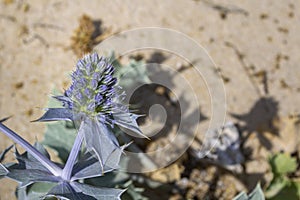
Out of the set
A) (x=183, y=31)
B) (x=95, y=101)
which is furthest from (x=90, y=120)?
(x=183, y=31)

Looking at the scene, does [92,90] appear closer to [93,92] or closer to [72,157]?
[93,92]

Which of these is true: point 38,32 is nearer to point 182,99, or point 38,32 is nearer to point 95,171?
point 182,99

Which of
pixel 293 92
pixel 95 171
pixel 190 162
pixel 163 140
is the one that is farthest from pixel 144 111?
pixel 95 171

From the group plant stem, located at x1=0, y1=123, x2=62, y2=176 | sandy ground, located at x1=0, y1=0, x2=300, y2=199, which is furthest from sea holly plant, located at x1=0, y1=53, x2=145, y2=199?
sandy ground, located at x1=0, y1=0, x2=300, y2=199

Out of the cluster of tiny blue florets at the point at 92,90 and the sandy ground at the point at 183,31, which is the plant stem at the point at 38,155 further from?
the sandy ground at the point at 183,31

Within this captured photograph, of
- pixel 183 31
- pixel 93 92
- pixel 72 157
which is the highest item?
pixel 183 31

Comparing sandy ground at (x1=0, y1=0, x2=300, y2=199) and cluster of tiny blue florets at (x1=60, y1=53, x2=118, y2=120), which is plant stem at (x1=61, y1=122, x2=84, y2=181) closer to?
cluster of tiny blue florets at (x1=60, y1=53, x2=118, y2=120)

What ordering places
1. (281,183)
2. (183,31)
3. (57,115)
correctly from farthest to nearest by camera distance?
(183,31) → (281,183) → (57,115)
